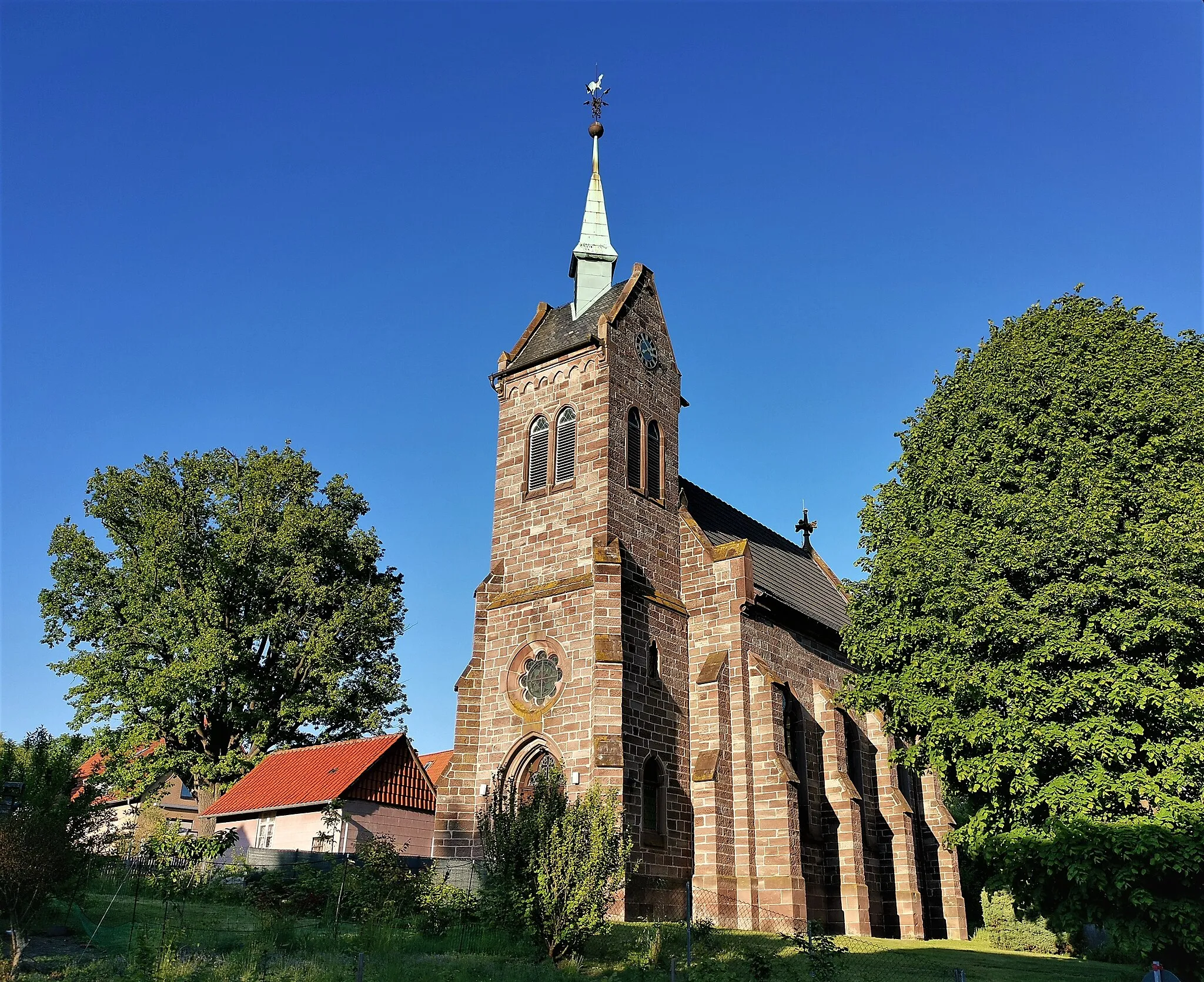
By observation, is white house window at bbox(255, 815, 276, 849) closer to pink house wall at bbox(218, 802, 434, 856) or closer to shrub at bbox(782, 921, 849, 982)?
pink house wall at bbox(218, 802, 434, 856)

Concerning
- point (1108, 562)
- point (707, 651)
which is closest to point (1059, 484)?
point (1108, 562)

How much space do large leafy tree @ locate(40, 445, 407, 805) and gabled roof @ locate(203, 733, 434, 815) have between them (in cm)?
103

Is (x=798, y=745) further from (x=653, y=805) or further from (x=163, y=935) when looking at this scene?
(x=163, y=935)

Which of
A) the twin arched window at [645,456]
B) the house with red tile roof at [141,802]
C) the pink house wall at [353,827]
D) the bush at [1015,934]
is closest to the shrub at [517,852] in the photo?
the house with red tile roof at [141,802]

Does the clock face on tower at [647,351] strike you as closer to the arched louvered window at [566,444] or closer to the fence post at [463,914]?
the arched louvered window at [566,444]

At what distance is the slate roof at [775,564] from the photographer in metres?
29.9

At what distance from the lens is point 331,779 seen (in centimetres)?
3300

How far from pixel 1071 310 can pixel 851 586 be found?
838 cm

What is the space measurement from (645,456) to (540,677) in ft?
23.3

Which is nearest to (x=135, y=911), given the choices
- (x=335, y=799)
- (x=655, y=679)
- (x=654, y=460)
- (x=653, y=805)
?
(x=653, y=805)

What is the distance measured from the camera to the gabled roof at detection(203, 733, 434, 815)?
1286 inches

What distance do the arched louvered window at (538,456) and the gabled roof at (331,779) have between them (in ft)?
41.3

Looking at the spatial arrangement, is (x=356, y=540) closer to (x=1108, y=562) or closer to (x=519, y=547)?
(x=519, y=547)

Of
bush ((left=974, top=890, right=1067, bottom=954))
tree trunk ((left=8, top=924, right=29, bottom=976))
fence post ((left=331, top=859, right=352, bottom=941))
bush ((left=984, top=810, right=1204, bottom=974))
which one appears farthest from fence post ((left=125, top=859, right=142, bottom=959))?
bush ((left=974, top=890, right=1067, bottom=954))
